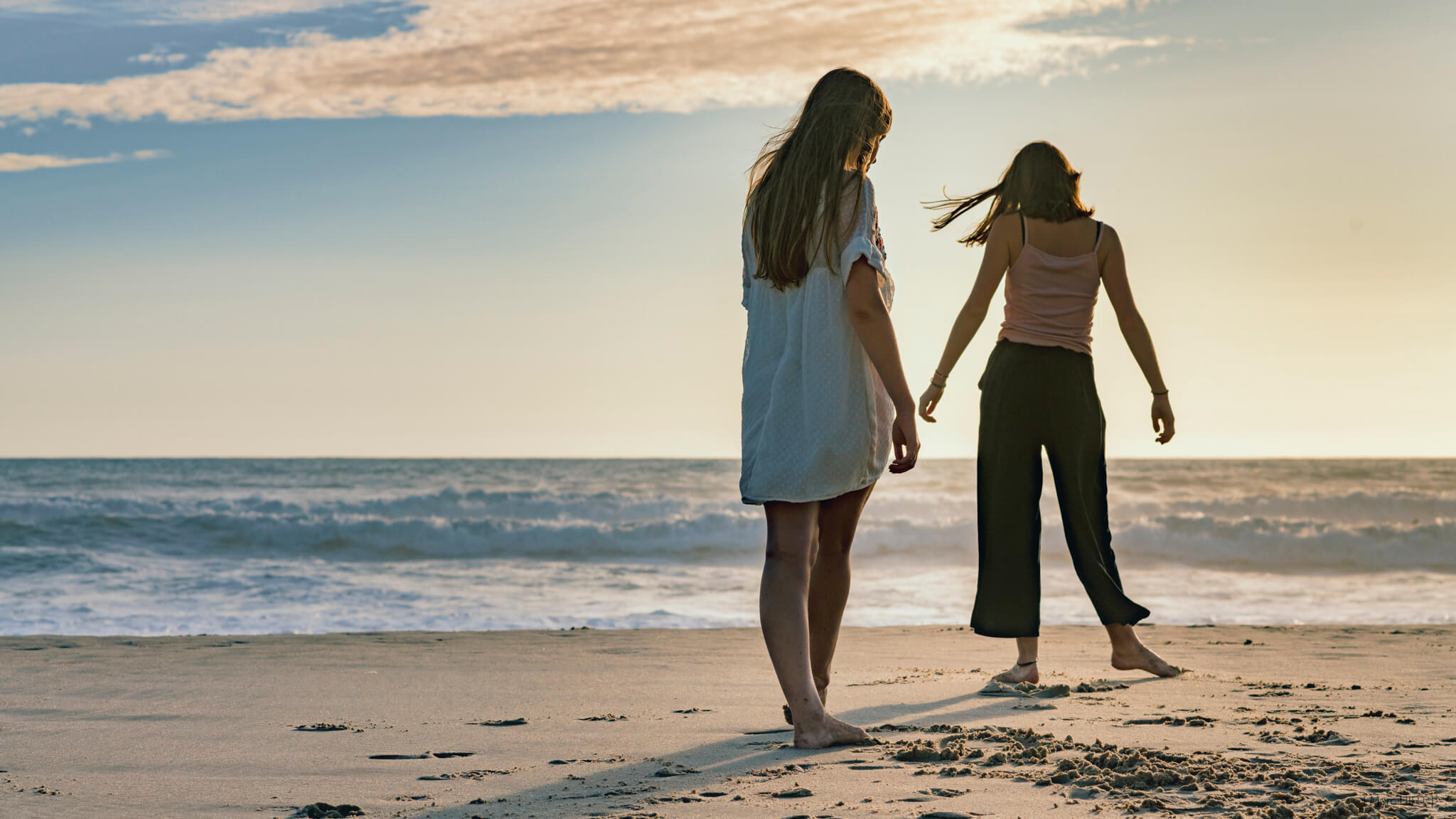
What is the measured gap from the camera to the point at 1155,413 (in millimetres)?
3922

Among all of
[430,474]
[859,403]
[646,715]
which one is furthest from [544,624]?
[430,474]

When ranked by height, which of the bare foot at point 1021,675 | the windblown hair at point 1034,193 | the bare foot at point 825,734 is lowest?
the bare foot at point 1021,675

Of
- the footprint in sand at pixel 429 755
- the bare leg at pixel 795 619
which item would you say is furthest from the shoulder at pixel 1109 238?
the footprint in sand at pixel 429 755

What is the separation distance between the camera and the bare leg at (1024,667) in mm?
3656

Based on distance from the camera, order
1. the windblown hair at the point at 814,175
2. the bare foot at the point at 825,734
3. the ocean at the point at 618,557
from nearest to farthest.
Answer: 1. the bare foot at the point at 825,734
2. the windblown hair at the point at 814,175
3. the ocean at the point at 618,557

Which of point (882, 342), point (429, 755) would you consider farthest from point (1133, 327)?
point (429, 755)

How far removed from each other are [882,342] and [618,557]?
10.6 metres

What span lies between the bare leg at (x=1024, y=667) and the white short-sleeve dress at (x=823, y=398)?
4.25 feet

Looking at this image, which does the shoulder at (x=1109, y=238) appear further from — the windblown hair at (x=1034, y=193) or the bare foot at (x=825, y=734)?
the bare foot at (x=825, y=734)

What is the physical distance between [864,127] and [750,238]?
41 centimetres

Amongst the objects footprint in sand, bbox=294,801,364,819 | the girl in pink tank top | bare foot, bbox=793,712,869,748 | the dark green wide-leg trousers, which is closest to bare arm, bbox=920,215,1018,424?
the girl in pink tank top

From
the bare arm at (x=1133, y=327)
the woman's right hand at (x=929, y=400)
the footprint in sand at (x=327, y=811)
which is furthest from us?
the bare arm at (x=1133, y=327)

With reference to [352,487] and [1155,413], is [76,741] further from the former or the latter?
[352,487]

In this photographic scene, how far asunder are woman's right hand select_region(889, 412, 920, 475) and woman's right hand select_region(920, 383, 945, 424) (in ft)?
3.06
